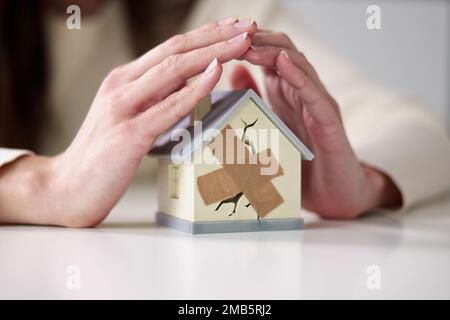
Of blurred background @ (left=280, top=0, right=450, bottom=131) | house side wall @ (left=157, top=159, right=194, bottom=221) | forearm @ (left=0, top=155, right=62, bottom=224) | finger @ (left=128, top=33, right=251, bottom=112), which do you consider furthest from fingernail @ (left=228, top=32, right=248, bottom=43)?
blurred background @ (left=280, top=0, right=450, bottom=131)

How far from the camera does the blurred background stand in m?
2.91

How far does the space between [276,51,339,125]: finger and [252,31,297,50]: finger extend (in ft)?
0.11

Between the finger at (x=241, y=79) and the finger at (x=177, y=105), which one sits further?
the finger at (x=241, y=79)

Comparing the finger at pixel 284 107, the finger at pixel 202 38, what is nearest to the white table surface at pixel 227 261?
the finger at pixel 284 107

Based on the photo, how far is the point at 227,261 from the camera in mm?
818

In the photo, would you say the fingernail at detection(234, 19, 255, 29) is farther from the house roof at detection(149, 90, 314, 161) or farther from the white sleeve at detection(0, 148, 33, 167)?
the white sleeve at detection(0, 148, 33, 167)

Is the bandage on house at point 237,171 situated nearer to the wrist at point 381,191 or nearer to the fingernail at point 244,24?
the fingernail at point 244,24

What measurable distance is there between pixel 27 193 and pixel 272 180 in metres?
0.35

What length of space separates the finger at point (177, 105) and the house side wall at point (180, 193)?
75 mm

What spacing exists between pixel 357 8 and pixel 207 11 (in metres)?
1.25

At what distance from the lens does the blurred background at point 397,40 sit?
2908 millimetres

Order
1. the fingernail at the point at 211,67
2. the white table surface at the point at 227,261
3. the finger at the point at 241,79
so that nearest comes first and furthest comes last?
1. the white table surface at the point at 227,261
2. the fingernail at the point at 211,67
3. the finger at the point at 241,79
